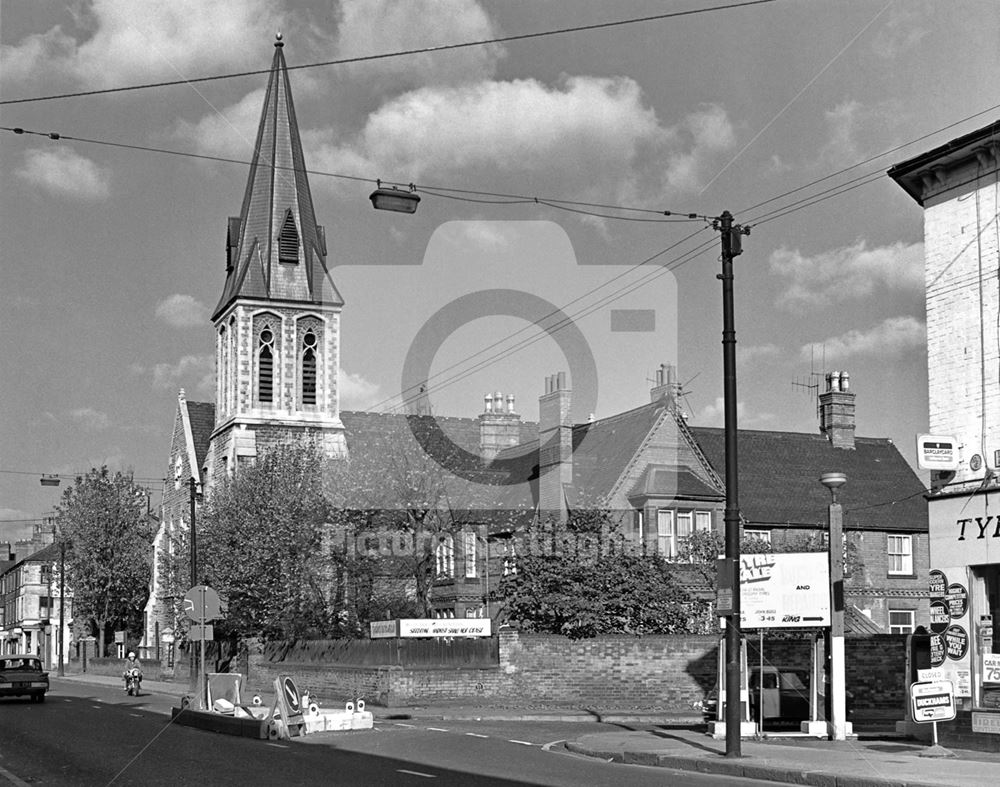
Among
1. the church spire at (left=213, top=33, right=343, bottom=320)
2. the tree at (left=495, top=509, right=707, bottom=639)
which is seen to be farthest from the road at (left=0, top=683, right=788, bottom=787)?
the church spire at (left=213, top=33, right=343, bottom=320)

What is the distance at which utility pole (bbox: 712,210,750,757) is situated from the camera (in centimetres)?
1981

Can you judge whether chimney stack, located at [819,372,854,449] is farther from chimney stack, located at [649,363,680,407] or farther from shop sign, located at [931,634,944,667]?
shop sign, located at [931,634,944,667]

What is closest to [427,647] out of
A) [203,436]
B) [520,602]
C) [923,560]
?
[520,602]

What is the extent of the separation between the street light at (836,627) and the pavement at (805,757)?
1.33ft

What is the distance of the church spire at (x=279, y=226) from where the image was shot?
215 feet

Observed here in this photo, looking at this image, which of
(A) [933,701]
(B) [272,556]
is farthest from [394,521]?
(A) [933,701]

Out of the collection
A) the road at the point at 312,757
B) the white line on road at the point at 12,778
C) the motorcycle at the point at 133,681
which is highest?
the white line on road at the point at 12,778

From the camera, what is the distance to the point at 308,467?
176 ft

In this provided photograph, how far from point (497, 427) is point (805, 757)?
139 feet

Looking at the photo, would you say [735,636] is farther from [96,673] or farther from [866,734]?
[96,673]

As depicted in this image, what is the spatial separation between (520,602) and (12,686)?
15.8m

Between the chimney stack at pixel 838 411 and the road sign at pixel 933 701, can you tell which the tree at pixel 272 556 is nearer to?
the chimney stack at pixel 838 411

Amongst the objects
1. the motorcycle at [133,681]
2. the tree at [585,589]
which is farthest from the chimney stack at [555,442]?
the motorcycle at [133,681]

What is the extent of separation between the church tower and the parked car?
992 inches
